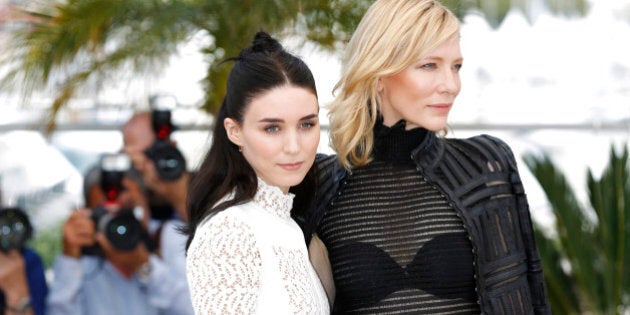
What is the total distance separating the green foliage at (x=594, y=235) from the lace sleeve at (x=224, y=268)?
3.30m

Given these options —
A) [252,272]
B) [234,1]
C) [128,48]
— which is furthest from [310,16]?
[252,272]

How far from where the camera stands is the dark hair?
2.24 m

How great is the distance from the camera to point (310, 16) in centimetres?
493

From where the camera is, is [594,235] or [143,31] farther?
[594,235]

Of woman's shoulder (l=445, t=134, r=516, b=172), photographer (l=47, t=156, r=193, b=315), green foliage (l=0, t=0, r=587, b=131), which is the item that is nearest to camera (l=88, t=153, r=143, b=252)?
photographer (l=47, t=156, r=193, b=315)

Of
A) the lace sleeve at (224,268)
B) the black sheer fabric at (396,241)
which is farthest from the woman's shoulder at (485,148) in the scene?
the lace sleeve at (224,268)

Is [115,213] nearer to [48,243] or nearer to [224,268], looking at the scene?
[48,243]

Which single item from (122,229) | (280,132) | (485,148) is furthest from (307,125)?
(122,229)

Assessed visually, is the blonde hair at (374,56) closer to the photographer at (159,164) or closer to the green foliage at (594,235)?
the photographer at (159,164)

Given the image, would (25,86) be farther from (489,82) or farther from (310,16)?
(489,82)

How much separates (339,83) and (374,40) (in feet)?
0.60

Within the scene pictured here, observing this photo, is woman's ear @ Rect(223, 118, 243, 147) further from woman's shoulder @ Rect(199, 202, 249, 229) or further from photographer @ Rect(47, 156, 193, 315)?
photographer @ Rect(47, 156, 193, 315)

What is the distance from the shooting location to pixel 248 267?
2.09 metres

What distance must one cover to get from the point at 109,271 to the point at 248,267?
9.56ft
